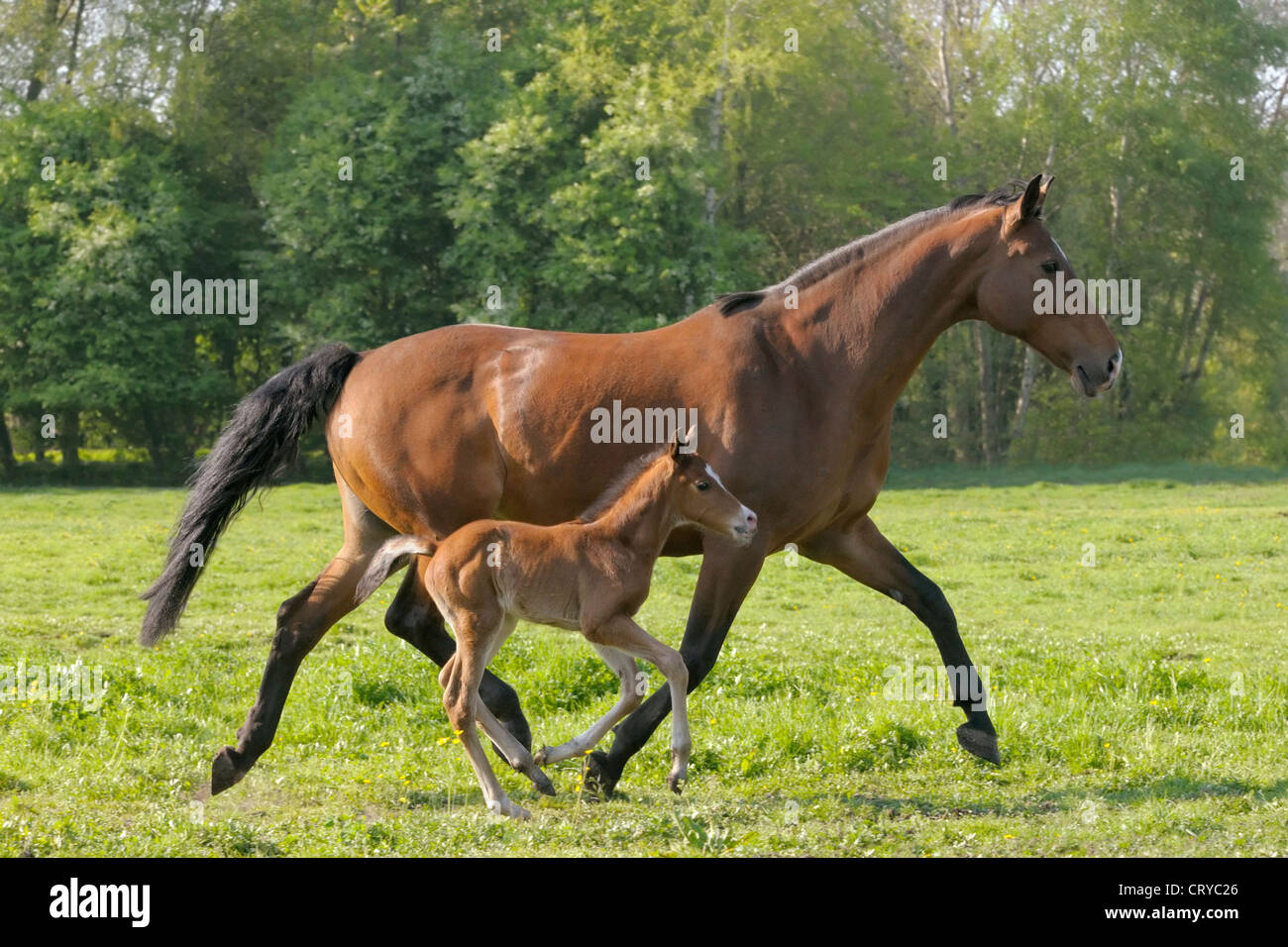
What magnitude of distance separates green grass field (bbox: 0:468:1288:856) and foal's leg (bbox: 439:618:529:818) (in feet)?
0.54

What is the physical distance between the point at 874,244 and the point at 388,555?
9.83 ft

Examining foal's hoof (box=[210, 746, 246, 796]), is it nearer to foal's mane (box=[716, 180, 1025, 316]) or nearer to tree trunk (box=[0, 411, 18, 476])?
foal's mane (box=[716, 180, 1025, 316])

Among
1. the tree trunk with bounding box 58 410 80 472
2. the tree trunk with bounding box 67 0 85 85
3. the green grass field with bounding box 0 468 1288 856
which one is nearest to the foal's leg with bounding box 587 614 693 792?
the green grass field with bounding box 0 468 1288 856

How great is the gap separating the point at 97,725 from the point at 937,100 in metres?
33.6

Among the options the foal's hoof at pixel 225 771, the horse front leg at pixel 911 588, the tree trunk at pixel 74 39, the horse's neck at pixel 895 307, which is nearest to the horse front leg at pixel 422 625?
the foal's hoof at pixel 225 771

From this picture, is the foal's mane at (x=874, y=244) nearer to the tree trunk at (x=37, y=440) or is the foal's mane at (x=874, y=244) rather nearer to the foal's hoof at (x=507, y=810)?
the foal's hoof at (x=507, y=810)

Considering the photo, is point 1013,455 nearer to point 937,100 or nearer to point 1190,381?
point 1190,381

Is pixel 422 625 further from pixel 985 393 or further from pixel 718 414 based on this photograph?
pixel 985 393

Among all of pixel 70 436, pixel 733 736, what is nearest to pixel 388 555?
pixel 733 736

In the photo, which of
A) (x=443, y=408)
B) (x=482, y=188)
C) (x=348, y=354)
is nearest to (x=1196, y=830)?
(x=443, y=408)

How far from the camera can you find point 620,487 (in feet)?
22.1

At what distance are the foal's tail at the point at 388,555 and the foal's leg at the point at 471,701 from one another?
1.62 feet

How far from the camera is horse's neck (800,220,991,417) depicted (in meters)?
7.07

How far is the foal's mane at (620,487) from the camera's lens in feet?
22.0
